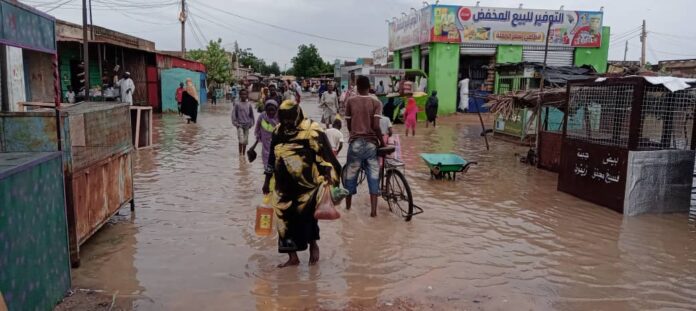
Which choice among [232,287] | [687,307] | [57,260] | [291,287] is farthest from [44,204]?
[687,307]

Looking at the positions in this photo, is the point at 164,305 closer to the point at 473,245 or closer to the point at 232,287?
the point at 232,287

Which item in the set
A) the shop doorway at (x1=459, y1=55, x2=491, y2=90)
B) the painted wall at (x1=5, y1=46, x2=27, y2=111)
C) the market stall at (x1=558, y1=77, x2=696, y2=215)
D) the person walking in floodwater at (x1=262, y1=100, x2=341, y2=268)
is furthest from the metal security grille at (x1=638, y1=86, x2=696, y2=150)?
the shop doorway at (x1=459, y1=55, x2=491, y2=90)

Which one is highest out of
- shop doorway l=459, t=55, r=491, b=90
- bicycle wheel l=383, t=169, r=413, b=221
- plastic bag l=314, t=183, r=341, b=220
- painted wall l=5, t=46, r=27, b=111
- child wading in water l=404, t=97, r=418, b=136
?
shop doorway l=459, t=55, r=491, b=90

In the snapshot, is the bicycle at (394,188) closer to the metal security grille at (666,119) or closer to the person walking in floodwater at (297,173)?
the person walking in floodwater at (297,173)

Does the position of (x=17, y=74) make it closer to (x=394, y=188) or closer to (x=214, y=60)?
(x=394, y=188)

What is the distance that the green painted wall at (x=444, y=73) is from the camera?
25.1 meters

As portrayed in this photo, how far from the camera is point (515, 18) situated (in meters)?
25.4

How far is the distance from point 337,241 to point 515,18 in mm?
22516

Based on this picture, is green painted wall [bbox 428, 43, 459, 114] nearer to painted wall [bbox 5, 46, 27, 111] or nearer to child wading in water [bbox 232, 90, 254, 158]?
child wading in water [bbox 232, 90, 254, 158]

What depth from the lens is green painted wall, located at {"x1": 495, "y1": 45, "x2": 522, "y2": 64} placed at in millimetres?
25625

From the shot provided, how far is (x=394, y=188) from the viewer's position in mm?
6910

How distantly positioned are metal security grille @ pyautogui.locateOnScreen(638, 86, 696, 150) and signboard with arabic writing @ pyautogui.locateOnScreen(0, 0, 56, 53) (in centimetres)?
675

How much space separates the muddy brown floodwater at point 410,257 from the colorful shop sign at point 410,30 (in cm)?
1803

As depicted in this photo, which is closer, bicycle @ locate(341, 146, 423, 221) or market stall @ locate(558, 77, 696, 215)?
bicycle @ locate(341, 146, 423, 221)
